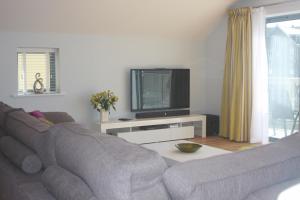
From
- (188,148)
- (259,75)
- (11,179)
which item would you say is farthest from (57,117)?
(259,75)

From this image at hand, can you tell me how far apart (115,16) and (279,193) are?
4734 millimetres

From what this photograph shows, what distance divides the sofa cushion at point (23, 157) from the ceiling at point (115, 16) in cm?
300

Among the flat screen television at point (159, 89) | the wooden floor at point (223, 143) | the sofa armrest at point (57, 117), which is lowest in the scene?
the wooden floor at point (223, 143)

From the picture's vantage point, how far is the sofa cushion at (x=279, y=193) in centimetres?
150

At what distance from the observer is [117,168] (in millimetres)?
1333

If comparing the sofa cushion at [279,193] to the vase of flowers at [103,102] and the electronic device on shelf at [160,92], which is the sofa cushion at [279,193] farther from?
the electronic device on shelf at [160,92]

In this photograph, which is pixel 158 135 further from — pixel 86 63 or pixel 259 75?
pixel 259 75

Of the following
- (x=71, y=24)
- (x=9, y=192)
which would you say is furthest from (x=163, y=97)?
(x=9, y=192)

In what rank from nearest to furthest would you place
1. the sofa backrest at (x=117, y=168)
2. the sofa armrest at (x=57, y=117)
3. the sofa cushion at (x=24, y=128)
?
the sofa backrest at (x=117, y=168) → the sofa cushion at (x=24, y=128) → the sofa armrest at (x=57, y=117)

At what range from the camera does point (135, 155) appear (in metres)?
1.41

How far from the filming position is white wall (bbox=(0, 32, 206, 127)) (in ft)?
17.9

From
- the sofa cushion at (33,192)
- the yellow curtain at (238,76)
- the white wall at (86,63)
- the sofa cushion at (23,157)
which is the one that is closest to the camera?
the sofa cushion at (33,192)

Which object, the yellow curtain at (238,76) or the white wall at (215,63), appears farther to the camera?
the white wall at (215,63)

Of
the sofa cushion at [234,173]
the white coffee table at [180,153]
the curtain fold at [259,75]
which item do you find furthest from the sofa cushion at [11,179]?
the curtain fold at [259,75]
